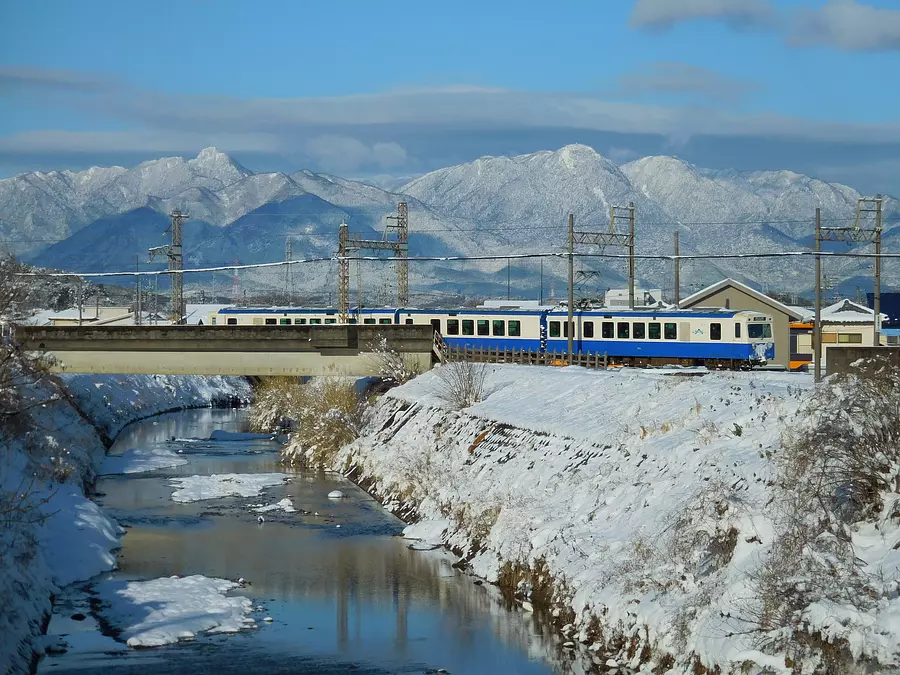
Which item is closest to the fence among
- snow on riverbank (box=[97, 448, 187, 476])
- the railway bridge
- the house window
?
the railway bridge

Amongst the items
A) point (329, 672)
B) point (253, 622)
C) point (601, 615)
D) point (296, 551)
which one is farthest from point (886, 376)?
point (296, 551)

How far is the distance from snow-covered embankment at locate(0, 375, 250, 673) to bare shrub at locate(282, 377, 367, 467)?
8459 mm

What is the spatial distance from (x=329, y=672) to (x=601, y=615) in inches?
199

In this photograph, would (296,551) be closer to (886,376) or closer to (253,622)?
(253,622)

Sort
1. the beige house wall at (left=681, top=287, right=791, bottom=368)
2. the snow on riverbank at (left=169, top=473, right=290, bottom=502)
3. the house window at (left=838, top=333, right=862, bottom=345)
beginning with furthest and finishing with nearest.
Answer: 1. the house window at (left=838, top=333, right=862, bottom=345)
2. the beige house wall at (left=681, top=287, right=791, bottom=368)
3. the snow on riverbank at (left=169, top=473, right=290, bottom=502)

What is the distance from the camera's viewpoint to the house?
65.8 m

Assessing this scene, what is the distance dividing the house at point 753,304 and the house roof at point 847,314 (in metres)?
3.15

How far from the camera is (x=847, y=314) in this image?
7519 cm

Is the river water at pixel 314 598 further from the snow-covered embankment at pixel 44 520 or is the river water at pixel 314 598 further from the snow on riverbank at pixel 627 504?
the snow on riverbank at pixel 627 504

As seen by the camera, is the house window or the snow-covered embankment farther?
the house window

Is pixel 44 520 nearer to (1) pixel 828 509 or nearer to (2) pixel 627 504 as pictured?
(2) pixel 627 504

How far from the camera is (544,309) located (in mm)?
62312

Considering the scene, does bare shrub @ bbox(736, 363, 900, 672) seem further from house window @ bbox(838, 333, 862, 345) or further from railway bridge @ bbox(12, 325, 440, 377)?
house window @ bbox(838, 333, 862, 345)

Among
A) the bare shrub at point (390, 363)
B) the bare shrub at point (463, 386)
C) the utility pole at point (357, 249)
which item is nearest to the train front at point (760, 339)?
the bare shrub at point (390, 363)
